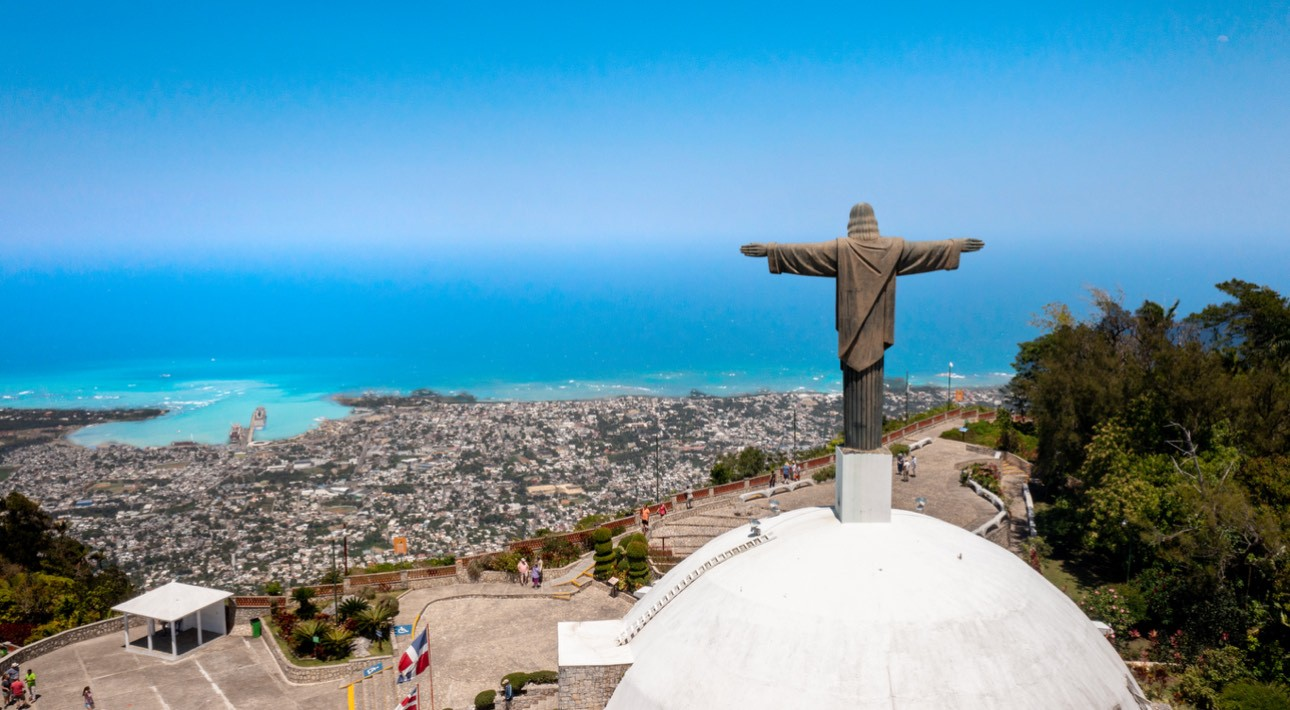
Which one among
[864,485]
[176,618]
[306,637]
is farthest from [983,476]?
[176,618]

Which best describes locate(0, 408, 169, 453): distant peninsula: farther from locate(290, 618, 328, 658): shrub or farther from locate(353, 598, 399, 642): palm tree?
locate(353, 598, 399, 642): palm tree

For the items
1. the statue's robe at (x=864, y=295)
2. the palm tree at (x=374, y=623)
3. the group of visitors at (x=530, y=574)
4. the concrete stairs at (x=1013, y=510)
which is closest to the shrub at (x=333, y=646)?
the palm tree at (x=374, y=623)

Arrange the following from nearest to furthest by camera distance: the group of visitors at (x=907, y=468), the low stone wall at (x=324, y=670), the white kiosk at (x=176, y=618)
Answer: the low stone wall at (x=324, y=670), the white kiosk at (x=176, y=618), the group of visitors at (x=907, y=468)

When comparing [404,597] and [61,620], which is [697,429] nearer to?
[404,597]

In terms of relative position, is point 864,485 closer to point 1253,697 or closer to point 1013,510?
point 1253,697

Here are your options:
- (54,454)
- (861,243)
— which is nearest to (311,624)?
(861,243)

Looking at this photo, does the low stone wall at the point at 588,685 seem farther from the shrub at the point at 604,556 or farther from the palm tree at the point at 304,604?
the palm tree at the point at 304,604
